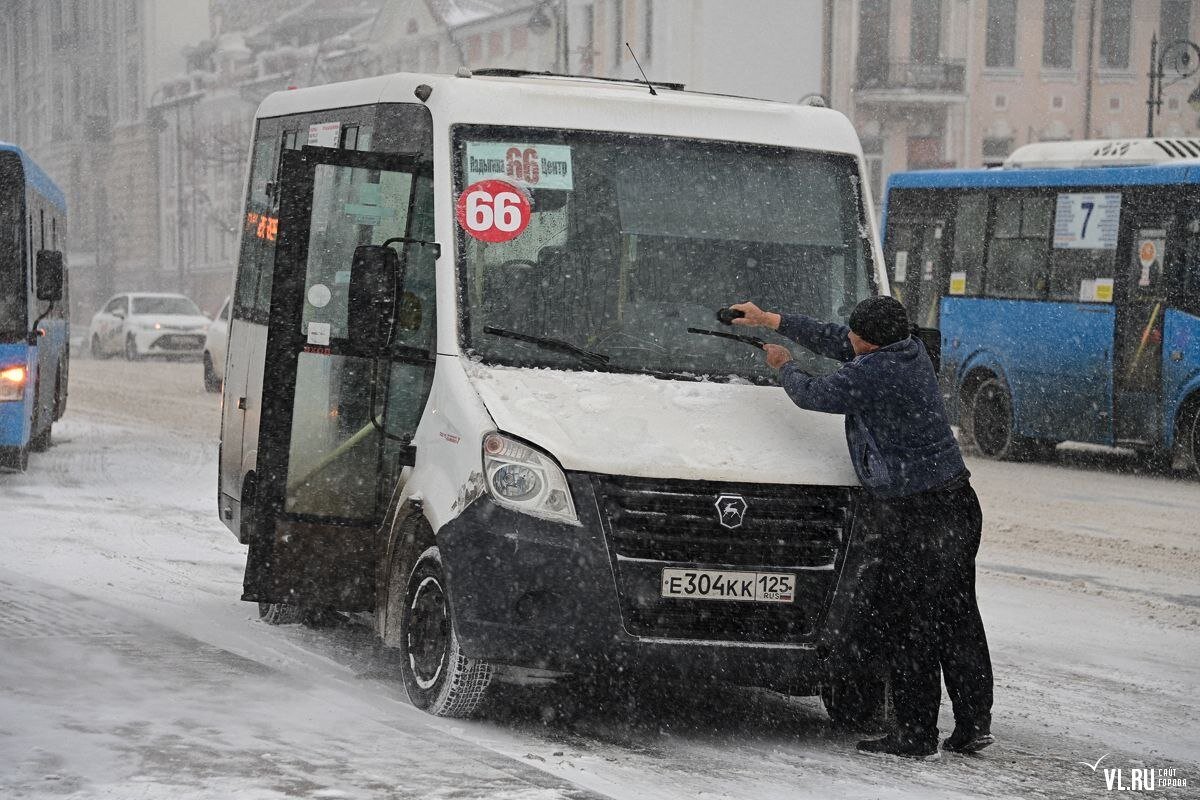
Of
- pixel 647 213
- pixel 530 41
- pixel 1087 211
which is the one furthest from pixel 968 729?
pixel 530 41

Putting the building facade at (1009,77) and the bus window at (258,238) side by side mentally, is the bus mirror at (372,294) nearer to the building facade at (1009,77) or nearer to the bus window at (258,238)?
the bus window at (258,238)

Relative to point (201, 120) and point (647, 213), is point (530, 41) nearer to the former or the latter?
point (201, 120)

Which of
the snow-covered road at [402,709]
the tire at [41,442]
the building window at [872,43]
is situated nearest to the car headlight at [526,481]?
the snow-covered road at [402,709]

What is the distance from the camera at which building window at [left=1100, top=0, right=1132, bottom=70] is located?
53.0 meters

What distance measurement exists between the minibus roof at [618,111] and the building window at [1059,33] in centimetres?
4657

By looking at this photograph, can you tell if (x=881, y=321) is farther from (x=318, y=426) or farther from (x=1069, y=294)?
(x=1069, y=294)

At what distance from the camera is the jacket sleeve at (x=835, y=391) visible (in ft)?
22.7

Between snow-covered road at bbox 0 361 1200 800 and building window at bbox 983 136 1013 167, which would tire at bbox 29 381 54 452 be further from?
building window at bbox 983 136 1013 167

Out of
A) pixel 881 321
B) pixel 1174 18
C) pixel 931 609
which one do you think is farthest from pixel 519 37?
pixel 931 609

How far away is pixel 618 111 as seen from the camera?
7.91m

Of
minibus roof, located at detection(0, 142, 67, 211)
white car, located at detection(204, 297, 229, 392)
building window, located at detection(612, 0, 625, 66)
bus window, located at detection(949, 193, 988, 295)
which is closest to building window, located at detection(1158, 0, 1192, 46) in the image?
building window, located at detection(612, 0, 625, 66)

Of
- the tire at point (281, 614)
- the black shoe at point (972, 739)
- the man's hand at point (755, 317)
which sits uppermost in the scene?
the man's hand at point (755, 317)

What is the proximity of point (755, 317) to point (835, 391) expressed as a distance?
2.19 feet

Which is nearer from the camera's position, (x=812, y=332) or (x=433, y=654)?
(x=433, y=654)
